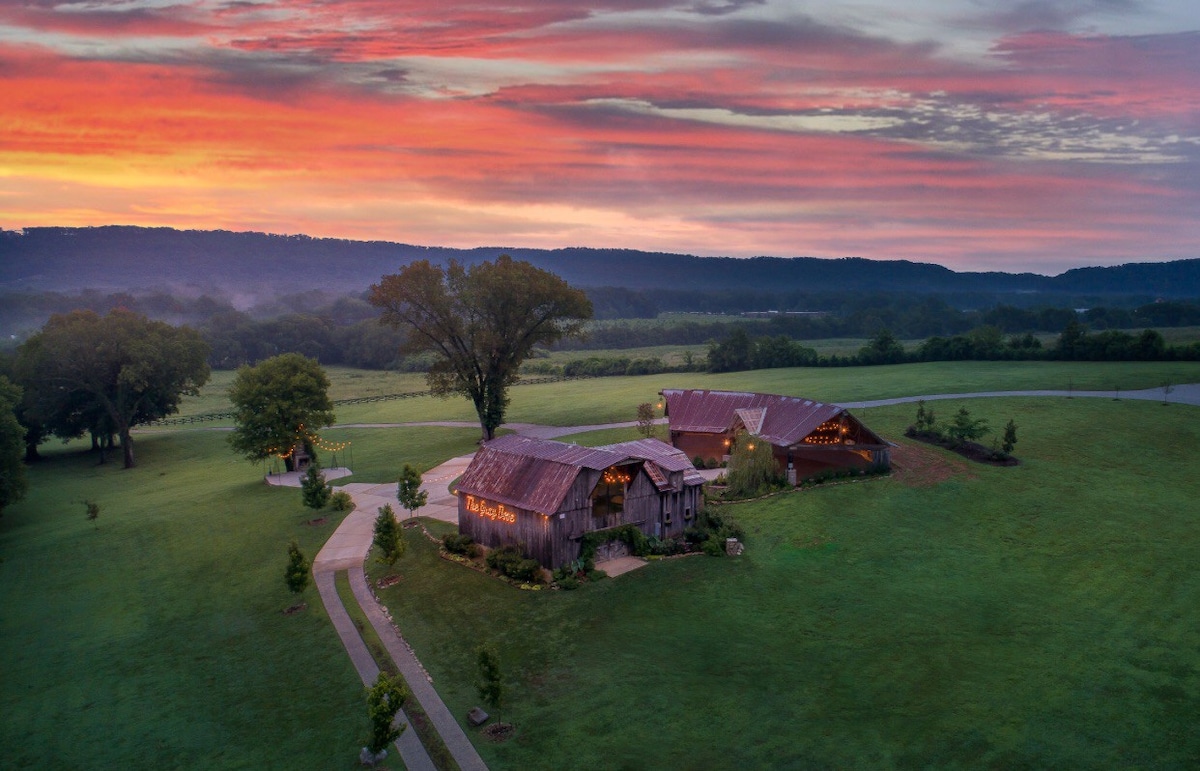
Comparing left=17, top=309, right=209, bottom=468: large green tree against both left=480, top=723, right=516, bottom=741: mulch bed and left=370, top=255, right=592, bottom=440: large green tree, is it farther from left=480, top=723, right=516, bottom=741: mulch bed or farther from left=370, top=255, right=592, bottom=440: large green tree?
left=480, top=723, right=516, bottom=741: mulch bed

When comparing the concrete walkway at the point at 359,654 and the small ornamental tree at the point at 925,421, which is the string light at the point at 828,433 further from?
the concrete walkway at the point at 359,654

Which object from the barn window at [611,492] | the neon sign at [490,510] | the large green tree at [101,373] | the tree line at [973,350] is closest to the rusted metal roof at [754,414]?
the barn window at [611,492]

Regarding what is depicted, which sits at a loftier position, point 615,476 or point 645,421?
point 615,476

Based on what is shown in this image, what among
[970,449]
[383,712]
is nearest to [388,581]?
[383,712]

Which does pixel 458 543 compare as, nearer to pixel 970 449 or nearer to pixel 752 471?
pixel 752 471

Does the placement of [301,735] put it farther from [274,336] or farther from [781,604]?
[274,336]

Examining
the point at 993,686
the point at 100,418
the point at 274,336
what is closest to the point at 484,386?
the point at 100,418

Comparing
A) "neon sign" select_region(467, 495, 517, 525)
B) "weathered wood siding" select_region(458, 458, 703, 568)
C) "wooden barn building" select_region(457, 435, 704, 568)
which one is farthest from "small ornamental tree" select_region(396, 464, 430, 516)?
"neon sign" select_region(467, 495, 517, 525)
